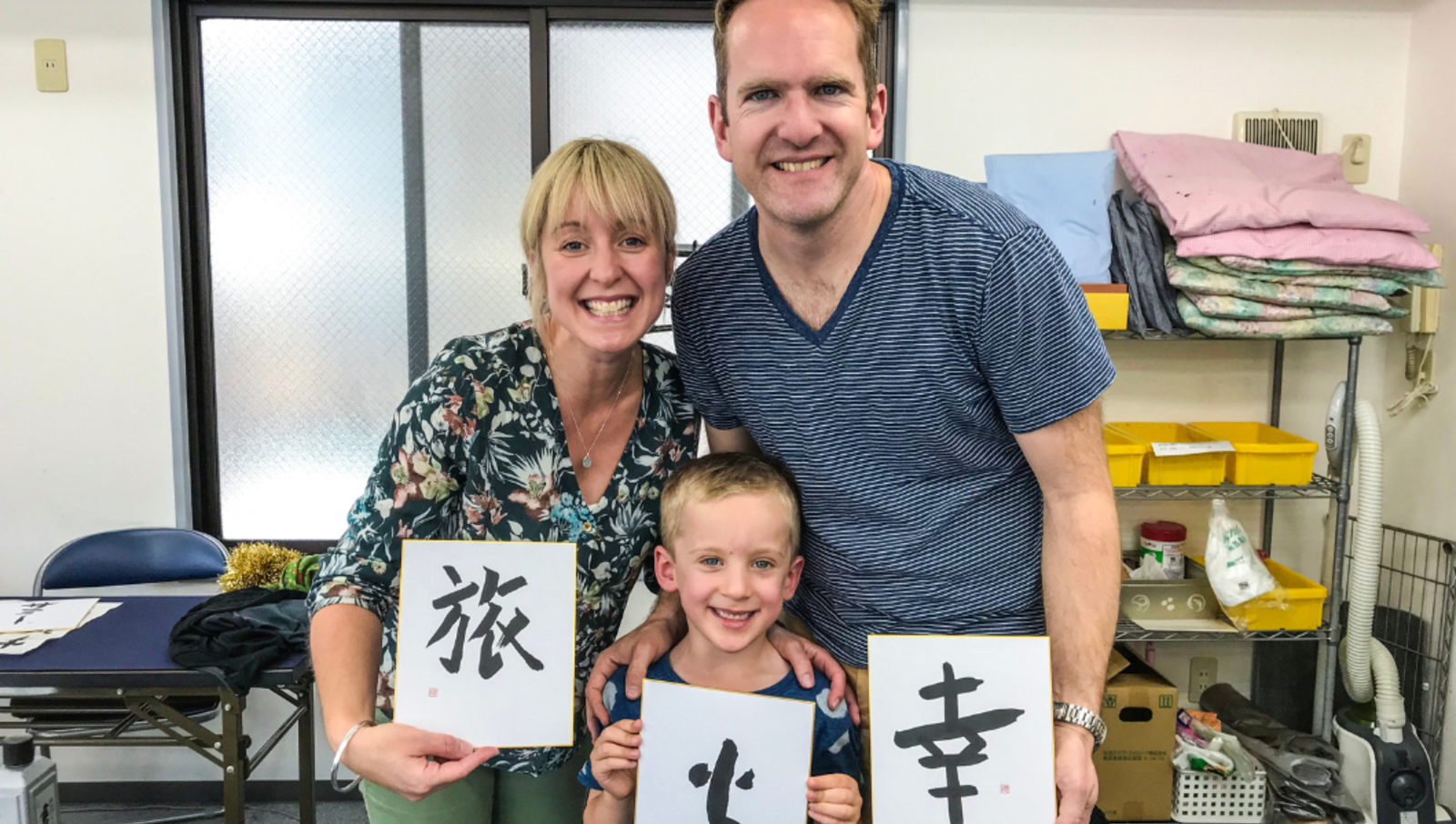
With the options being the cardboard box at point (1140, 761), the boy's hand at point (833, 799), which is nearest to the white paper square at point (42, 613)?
the boy's hand at point (833, 799)

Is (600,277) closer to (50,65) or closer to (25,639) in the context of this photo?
(25,639)

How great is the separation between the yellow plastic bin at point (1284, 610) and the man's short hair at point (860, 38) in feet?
6.42

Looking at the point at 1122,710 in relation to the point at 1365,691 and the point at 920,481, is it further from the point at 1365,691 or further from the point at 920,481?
the point at 920,481

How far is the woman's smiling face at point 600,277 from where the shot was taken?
3.70ft

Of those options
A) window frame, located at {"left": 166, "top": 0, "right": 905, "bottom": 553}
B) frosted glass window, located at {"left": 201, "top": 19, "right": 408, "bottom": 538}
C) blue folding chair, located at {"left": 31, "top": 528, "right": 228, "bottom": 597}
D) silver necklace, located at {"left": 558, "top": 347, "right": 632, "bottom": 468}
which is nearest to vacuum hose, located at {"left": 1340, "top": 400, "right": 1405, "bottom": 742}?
window frame, located at {"left": 166, "top": 0, "right": 905, "bottom": 553}

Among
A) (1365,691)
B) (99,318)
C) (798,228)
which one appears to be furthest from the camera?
(99,318)

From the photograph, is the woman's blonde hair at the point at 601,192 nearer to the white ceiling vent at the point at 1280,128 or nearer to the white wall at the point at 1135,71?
the white wall at the point at 1135,71

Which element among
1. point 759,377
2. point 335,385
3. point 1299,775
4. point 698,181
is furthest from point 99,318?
point 1299,775

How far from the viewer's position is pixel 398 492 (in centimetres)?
114

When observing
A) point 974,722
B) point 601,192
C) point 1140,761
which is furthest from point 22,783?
point 1140,761

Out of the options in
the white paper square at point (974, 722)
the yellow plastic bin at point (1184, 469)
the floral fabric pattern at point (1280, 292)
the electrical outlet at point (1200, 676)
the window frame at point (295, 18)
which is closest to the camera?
the white paper square at point (974, 722)

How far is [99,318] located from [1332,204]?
10.9 feet

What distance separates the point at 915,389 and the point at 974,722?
0.37 meters

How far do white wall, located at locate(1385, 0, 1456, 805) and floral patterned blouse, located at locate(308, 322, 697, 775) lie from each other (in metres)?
2.31
